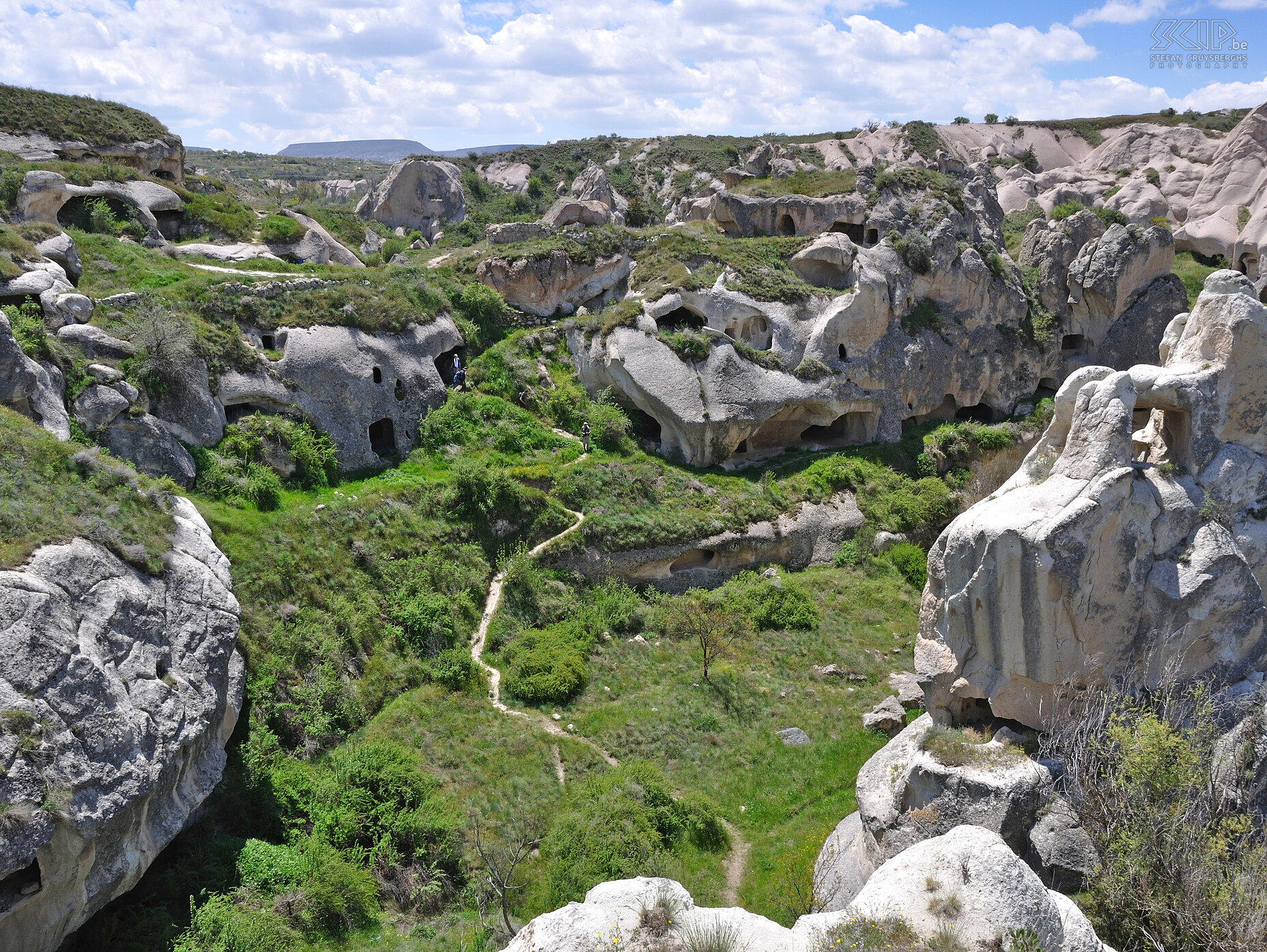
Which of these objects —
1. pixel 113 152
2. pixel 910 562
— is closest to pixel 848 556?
pixel 910 562

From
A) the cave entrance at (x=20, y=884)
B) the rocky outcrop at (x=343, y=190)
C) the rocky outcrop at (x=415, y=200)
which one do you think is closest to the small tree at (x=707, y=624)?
the cave entrance at (x=20, y=884)

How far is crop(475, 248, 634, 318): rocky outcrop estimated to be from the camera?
37.6 m

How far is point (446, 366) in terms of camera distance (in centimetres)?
3316

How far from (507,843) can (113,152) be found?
144 ft

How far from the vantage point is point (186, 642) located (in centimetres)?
1396

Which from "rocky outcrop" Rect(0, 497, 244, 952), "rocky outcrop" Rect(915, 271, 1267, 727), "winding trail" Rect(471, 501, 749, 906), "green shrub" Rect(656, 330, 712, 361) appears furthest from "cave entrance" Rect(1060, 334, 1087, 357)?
"rocky outcrop" Rect(0, 497, 244, 952)

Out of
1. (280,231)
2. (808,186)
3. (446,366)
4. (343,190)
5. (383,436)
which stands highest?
(343,190)

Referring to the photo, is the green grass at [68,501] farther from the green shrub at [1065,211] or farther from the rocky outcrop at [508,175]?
the rocky outcrop at [508,175]

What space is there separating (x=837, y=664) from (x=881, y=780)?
28.3 feet

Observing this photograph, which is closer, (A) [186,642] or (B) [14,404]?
(A) [186,642]

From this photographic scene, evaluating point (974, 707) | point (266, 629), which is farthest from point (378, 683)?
point (974, 707)

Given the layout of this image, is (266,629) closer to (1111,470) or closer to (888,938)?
(888,938)

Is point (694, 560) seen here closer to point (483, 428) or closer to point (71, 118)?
point (483, 428)

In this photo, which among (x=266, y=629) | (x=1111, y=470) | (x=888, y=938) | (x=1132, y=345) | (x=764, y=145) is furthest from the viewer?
(x=764, y=145)
